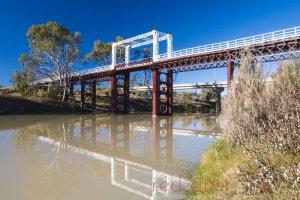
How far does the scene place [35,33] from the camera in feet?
169

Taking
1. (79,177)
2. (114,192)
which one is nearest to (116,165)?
(79,177)

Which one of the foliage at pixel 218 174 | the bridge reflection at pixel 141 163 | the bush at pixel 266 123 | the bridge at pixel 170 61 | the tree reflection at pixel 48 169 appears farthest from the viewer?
the bridge at pixel 170 61

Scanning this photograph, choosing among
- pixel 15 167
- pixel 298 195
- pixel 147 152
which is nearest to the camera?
pixel 298 195

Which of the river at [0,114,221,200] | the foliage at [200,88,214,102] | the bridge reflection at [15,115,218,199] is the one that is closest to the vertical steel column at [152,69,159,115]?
the bridge reflection at [15,115,218,199]

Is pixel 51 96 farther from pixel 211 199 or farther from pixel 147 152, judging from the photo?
pixel 211 199

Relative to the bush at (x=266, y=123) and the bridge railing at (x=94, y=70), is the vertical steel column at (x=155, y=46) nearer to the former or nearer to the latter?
the bridge railing at (x=94, y=70)

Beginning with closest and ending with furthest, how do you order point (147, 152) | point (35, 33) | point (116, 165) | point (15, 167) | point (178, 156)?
point (15, 167)
point (116, 165)
point (178, 156)
point (147, 152)
point (35, 33)

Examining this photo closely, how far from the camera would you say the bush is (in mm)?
6578

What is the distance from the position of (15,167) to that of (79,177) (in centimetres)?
322

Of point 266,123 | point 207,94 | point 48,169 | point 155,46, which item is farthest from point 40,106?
point 207,94

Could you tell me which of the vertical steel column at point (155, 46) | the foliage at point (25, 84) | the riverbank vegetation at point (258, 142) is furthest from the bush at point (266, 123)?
the foliage at point (25, 84)

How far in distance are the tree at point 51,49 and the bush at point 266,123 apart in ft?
150

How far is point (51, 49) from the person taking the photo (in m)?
52.5

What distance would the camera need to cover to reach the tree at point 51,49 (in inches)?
2028
